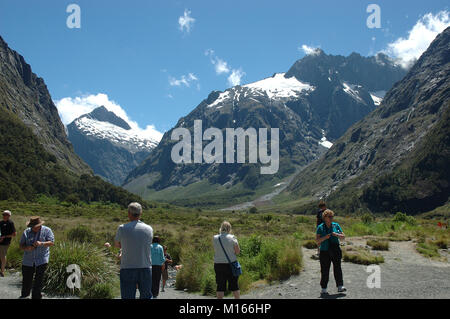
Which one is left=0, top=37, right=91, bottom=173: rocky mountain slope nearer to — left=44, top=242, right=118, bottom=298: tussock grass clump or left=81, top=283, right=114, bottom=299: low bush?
left=44, top=242, right=118, bottom=298: tussock grass clump

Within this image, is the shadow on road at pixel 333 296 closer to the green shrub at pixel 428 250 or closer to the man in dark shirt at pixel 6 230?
the green shrub at pixel 428 250

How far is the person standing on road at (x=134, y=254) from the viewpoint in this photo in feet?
23.9

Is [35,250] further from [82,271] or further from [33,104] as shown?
[33,104]

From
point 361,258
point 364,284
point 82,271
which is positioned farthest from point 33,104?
point 364,284

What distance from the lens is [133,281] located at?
290 inches

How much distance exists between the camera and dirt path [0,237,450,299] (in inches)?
403

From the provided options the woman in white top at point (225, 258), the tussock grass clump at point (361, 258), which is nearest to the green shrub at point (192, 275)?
the woman in white top at point (225, 258)

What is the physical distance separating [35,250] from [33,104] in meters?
187

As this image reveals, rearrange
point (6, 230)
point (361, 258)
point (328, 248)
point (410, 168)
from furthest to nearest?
point (410, 168) < point (361, 258) < point (6, 230) < point (328, 248)

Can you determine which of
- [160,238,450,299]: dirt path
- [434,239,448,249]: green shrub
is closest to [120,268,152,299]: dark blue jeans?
[160,238,450,299]: dirt path

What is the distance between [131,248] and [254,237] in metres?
10.6

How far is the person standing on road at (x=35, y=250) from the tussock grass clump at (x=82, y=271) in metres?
1.99
